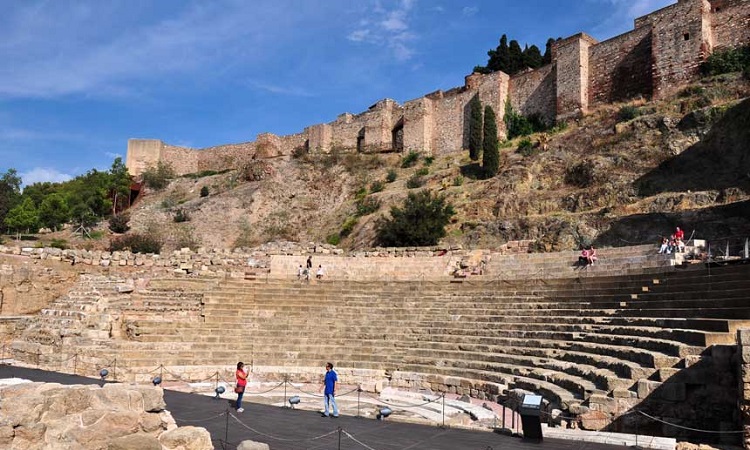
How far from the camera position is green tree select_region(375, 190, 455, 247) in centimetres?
2300

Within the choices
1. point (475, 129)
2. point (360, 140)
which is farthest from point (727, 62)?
point (360, 140)

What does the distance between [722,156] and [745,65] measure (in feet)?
23.3

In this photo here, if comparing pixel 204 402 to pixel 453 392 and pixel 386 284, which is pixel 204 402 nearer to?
pixel 453 392

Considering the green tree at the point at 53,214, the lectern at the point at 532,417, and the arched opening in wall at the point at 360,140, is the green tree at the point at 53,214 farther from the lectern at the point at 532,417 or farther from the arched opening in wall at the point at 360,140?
the lectern at the point at 532,417

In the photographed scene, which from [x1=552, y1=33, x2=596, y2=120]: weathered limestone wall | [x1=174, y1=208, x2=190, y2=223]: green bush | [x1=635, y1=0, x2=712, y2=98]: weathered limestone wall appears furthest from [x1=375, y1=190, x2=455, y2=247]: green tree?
[x1=174, y1=208, x2=190, y2=223]: green bush

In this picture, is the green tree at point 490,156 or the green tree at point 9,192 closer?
the green tree at point 490,156

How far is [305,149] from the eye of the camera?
1775 inches

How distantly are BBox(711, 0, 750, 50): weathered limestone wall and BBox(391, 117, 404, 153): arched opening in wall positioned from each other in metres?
19.0

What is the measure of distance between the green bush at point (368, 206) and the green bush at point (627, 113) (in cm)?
1227

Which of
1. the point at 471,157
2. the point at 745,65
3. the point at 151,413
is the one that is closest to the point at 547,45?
the point at 471,157

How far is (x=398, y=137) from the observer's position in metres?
40.3

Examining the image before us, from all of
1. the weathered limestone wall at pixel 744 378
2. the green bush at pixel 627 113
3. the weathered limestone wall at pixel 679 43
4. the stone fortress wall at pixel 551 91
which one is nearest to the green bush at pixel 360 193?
the stone fortress wall at pixel 551 91

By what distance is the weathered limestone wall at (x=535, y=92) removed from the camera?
109 feet

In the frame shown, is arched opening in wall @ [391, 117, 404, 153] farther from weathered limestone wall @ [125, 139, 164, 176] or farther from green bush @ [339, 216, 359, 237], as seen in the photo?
weathered limestone wall @ [125, 139, 164, 176]
